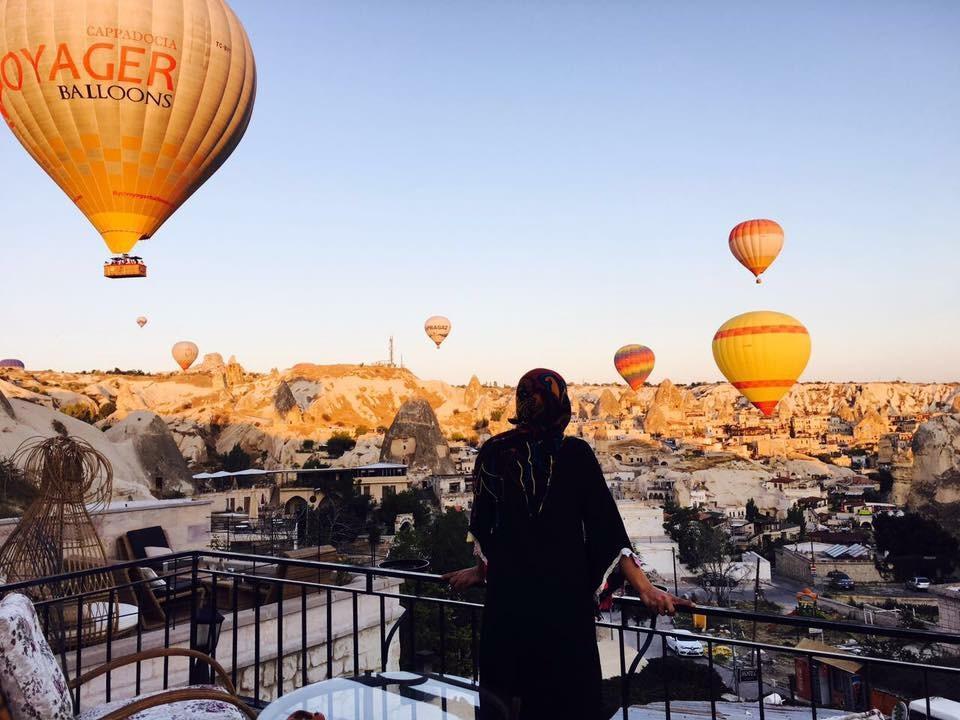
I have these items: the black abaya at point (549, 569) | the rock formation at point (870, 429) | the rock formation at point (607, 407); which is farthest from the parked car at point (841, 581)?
the rock formation at point (607, 407)

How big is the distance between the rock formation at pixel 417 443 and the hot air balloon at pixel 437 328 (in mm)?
21963

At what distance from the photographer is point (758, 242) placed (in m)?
33.4

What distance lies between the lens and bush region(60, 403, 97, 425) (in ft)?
256

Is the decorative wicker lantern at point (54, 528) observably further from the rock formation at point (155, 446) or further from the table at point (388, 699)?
the rock formation at point (155, 446)

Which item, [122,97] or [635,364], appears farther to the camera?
[635,364]

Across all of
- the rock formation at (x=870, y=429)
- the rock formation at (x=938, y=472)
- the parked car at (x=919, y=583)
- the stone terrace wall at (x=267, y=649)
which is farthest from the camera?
the rock formation at (x=870, y=429)

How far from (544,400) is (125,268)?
1482 cm

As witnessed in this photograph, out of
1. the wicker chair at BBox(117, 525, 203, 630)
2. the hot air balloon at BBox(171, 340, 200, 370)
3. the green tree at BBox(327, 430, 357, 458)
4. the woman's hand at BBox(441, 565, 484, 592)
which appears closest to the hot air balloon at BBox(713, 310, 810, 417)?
the wicker chair at BBox(117, 525, 203, 630)

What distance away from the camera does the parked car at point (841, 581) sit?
48344 mm

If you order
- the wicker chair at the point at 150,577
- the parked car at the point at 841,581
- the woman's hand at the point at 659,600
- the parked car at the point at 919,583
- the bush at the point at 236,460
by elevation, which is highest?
the woman's hand at the point at 659,600

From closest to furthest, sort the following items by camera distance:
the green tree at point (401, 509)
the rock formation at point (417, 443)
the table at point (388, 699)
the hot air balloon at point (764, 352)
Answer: the table at point (388, 699)
the hot air balloon at point (764, 352)
the green tree at point (401, 509)
the rock formation at point (417, 443)

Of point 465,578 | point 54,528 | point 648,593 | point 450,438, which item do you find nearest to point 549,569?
point 648,593

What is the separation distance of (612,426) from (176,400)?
9079 centimetres

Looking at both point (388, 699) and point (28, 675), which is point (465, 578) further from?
point (28, 675)
